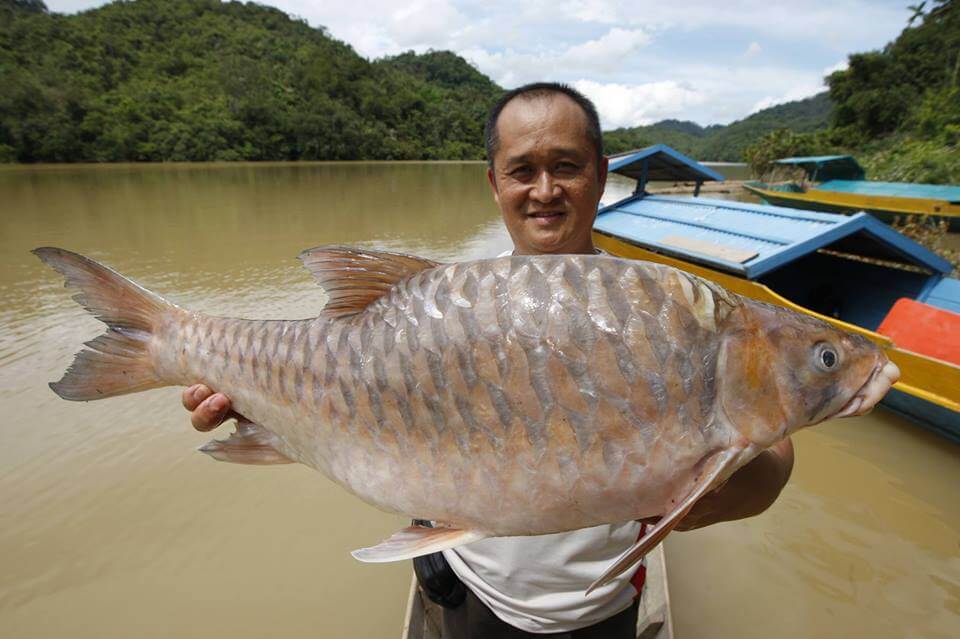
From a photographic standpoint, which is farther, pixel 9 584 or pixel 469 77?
pixel 469 77

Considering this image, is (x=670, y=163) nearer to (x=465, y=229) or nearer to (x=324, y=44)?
(x=465, y=229)

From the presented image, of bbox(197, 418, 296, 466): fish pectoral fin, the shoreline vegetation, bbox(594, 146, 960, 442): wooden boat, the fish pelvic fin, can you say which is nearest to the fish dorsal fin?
bbox(197, 418, 296, 466): fish pectoral fin

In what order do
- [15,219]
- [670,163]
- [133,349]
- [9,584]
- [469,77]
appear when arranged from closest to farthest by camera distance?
[133,349]
[9,584]
[670,163]
[15,219]
[469,77]

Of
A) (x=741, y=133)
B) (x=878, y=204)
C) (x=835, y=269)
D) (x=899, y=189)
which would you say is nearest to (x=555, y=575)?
(x=835, y=269)

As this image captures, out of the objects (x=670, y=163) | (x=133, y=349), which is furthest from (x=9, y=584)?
(x=670, y=163)

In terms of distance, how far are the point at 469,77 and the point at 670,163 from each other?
111 m

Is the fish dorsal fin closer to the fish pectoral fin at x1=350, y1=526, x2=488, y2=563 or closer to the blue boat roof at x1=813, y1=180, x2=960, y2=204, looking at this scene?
the fish pectoral fin at x1=350, y1=526, x2=488, y2=563

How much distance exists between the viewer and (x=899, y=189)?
15.5 metres

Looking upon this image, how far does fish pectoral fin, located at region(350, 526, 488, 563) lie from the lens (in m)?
1.03

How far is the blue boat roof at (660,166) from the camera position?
9.11 meters

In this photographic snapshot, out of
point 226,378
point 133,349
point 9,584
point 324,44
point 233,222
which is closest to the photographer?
point 226,378

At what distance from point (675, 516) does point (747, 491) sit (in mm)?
521

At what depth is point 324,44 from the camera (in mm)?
79312

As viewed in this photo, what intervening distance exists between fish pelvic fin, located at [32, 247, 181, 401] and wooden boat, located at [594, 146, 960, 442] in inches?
177
